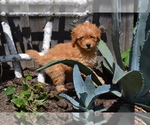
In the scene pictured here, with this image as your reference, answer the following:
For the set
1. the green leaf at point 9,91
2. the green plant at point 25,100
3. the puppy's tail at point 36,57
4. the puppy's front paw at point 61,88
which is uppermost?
the puppy's tail at point 36,57

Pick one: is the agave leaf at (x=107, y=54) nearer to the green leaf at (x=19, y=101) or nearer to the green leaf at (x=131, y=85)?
the green leaf at (x=131, y=85)

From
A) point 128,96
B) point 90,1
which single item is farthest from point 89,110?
point 90,1

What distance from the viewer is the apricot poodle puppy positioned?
2.95 meters

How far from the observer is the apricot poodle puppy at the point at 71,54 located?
295 cm

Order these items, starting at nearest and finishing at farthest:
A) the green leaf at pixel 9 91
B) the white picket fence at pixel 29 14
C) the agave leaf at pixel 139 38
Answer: the agave leaf at pixel 139 38, the green leaf at pixel 9 91, the white picket fence at pixel 29 14

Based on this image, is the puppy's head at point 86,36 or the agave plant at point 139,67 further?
the puppy's head at point 86,36

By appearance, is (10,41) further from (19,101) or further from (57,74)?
(19,101)

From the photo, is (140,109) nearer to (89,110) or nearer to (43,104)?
(89,110)

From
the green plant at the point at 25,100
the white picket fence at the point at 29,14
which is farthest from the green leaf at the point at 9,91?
the white picket fence at the point at 29,14

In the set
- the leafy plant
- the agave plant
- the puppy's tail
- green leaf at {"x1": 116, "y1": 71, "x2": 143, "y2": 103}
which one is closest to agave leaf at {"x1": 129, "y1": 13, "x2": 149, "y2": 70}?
the agave plant

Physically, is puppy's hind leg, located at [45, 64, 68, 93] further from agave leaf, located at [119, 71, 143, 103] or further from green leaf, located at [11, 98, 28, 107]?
agave leaf, located at [119, 71, 143, 103]

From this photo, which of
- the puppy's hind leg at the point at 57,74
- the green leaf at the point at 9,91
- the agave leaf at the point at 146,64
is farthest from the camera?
the puppy's hind leg at the point at 57,74

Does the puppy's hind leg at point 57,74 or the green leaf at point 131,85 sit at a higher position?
the green leaf at point 131,85

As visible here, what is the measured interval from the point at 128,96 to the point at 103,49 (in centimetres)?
76
